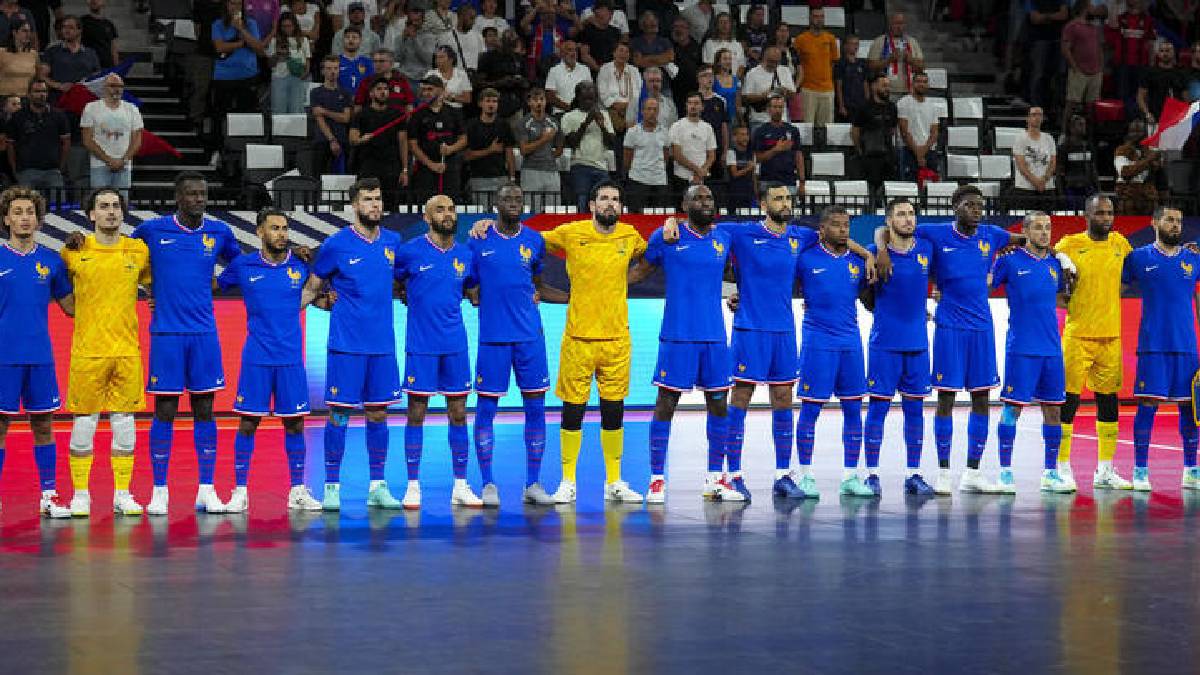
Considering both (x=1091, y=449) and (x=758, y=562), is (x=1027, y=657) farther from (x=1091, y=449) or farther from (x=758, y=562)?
(x=1091, y=449)

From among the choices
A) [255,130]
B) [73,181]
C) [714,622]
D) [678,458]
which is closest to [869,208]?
[678,458]

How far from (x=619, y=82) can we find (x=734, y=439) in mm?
9322

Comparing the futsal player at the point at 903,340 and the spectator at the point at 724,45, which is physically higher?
the spectator at the point at 724,45

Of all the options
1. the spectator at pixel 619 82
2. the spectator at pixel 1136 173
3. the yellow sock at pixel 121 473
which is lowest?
the yellow sock at pixel 121 473

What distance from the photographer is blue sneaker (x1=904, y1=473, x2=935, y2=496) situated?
13984 mm

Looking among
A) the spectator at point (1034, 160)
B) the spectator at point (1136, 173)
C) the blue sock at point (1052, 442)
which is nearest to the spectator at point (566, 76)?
the spectator at point (1034, 160)

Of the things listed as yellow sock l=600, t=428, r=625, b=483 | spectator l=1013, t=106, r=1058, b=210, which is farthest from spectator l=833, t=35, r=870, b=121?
yellow sock l=600, t=428, r=625, b=483

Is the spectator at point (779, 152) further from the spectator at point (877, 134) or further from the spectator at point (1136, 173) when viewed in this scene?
the spectator at point (1136, 173)

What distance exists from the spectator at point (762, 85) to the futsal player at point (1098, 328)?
8874mm

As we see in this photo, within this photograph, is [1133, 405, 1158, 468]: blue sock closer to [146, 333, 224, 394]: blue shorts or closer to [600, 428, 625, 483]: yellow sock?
[600, 428, 625, 483]: yellow sock

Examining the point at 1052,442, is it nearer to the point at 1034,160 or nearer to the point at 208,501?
the point at 208,501

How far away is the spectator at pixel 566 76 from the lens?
71.5ft

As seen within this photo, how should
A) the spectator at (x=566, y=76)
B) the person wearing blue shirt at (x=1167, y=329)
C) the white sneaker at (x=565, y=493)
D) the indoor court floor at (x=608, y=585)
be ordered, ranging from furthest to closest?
the spectator at (x=566, y=76) → the person wearing blue shirt at (x=1167, y=329) → the white sneaker at (x=565, y=493) → the indoor court floor at (x=608, y=585)

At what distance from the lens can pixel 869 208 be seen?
21031mm
